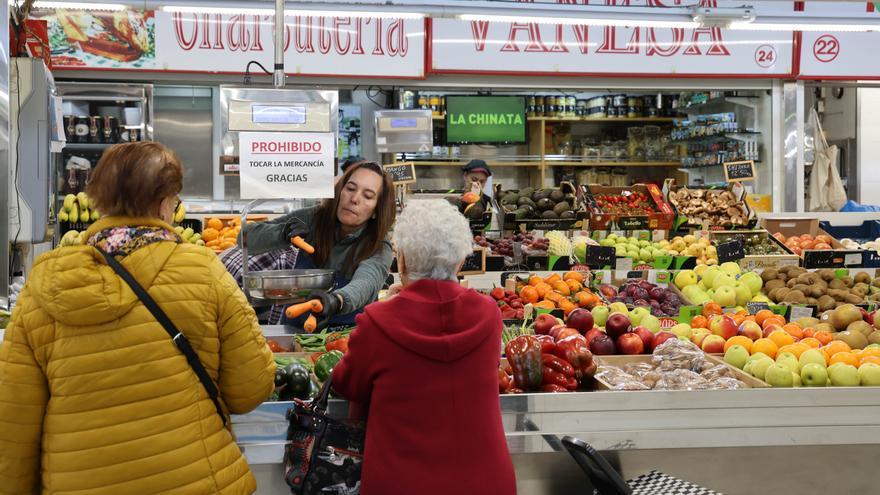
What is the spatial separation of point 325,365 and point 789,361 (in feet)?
5.74

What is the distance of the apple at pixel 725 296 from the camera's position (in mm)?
5125

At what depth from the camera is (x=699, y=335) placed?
12.9 feet

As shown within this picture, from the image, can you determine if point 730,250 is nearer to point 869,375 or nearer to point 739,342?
point 739,342

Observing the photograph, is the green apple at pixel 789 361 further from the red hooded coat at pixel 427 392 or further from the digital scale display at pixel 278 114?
the digital scale display at pixel 278 114

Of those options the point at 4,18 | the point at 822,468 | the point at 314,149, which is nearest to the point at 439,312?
the point at 314,149

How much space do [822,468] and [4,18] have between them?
403 cm

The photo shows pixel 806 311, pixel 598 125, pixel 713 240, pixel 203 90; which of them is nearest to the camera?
pixel 806 311

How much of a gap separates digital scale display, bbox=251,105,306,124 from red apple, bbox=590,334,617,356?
1469mm

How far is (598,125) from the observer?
36.8 ft

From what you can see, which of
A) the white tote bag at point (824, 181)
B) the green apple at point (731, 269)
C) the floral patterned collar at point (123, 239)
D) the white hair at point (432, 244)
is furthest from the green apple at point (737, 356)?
the white tote bag at point (824, 181)

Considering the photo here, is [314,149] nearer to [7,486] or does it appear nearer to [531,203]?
[7,486]

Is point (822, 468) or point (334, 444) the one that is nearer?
point (334, 444)

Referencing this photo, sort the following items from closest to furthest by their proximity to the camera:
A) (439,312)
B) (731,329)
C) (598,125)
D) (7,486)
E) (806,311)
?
(7,486)
(439,312)
(731,329)
(806,311)
(598,125)

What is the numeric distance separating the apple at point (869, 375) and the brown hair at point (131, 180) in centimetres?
257
